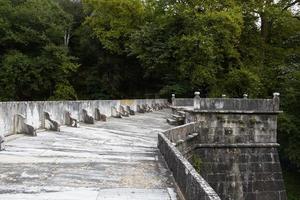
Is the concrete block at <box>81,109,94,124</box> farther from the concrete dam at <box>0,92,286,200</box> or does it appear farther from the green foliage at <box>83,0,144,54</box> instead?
the green foliage at <box>83,0,144,54</box>

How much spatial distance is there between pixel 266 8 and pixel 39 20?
18644 millimetres

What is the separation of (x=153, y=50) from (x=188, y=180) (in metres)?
31.7

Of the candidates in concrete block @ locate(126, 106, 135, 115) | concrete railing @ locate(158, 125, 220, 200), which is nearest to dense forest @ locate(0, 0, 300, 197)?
concrete block @ locate(126, 106, 135, 115)

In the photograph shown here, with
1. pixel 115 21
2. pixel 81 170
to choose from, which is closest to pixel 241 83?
pixel 115 21

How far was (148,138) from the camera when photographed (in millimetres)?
12961

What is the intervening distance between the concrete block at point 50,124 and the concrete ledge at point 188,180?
546cm

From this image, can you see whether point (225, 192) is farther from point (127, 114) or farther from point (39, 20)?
point (39, 20)

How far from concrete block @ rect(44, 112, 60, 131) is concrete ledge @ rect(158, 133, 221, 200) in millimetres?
5460

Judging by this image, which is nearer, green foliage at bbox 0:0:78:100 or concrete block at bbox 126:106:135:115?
concrete block at bbox 126:106:135:115

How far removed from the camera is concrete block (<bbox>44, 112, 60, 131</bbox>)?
502 inches

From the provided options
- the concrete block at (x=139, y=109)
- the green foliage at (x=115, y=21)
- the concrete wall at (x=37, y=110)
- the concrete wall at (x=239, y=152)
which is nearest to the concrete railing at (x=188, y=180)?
the concrete wall at (x=37, y=110)

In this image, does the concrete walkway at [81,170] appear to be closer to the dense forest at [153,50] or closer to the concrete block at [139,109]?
the concrete block at [139,109]

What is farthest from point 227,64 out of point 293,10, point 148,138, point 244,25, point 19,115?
point 19,115

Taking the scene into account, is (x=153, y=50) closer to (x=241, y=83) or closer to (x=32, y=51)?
(x=241, y=83)
